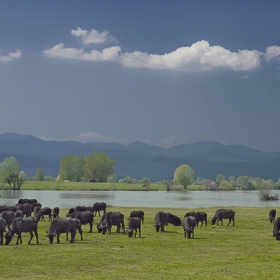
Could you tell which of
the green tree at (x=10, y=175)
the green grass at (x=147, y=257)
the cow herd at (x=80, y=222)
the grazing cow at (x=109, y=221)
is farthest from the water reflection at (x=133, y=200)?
the green grass at (x=147, y=257)

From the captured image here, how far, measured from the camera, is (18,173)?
156750 millimetres

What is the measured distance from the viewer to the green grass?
67.1 feet

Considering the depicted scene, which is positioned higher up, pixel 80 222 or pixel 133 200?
pixel 80 222

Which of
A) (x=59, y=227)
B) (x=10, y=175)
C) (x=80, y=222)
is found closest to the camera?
(x=59, y=227)

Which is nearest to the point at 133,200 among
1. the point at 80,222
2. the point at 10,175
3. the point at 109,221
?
the point at 109,221

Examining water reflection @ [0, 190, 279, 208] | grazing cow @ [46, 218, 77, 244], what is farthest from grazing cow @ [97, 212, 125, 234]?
water reflection @ [0, 190, 279, 208]

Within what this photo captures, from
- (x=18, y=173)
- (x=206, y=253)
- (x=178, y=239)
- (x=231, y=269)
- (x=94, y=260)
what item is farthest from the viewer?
(x=18, y=173)

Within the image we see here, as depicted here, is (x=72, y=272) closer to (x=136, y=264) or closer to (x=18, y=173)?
(x=136, y=264)

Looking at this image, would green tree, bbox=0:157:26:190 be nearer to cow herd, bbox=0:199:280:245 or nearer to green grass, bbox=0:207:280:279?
cow herd, bbox=0:199:280:245

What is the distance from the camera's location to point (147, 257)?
81.1ft

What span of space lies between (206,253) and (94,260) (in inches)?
238

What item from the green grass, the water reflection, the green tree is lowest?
the green grass

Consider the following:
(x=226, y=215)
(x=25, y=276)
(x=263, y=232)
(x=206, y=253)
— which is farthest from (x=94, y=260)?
(x=226, y=215)

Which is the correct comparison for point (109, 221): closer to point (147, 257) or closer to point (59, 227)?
point (59, 227)
